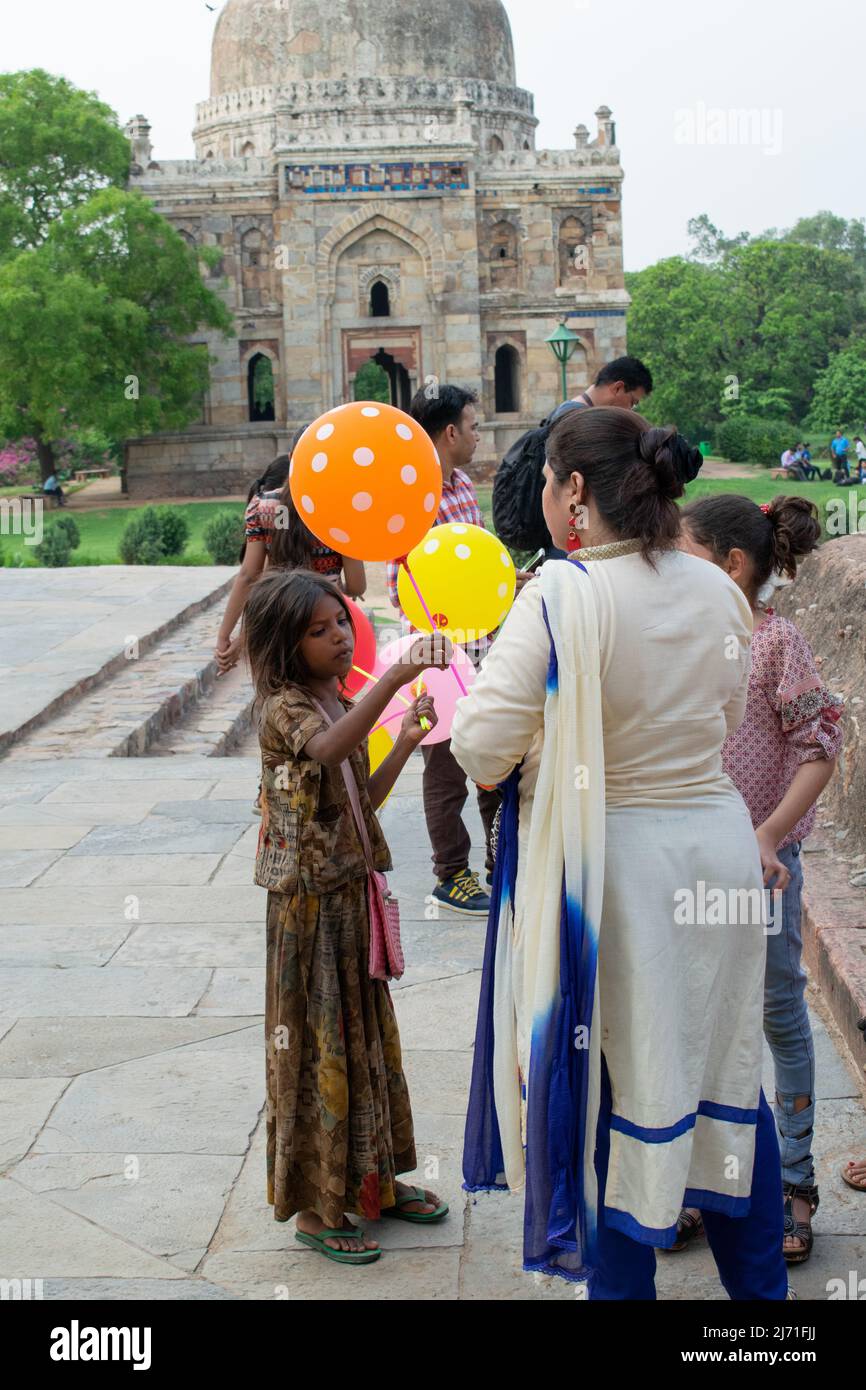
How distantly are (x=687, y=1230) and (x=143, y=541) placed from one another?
61.5 feet

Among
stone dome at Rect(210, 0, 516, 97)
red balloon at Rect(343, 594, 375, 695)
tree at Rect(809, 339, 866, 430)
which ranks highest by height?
stone dome at Rect(210, 0, 516, 97)

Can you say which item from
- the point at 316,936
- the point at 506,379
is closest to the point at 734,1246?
the point at 316,936

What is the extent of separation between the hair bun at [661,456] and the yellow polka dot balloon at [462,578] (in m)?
1.70

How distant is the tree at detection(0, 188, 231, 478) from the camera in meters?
30.6

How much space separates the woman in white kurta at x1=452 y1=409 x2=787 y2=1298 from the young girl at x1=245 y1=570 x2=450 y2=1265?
0.61m

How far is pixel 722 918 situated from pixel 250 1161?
1.55m

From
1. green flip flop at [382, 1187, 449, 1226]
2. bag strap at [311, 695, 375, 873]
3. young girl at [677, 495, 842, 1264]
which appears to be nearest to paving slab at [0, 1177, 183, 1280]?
green flip flop at [382, 1187, 449, 1226]

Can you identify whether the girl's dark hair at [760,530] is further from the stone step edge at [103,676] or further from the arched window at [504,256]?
the arched window at [504,256]

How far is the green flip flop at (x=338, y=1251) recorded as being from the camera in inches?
117

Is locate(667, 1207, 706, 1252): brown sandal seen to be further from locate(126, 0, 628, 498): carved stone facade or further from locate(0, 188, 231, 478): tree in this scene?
locate(126, 0, 628, 498): carved stone facade

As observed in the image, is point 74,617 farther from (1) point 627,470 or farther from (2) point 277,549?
(1) point 627,470

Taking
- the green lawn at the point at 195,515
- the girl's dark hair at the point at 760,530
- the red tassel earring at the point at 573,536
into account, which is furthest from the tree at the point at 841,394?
the red tassel earring at the point at 573,536
